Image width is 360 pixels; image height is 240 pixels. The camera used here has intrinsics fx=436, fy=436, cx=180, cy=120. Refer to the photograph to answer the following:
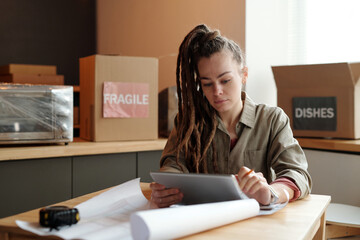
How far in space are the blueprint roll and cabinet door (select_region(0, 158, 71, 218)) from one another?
1.25 m

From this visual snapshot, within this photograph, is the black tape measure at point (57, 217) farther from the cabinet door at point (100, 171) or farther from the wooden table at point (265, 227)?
the cabinet door at point (100, 171)

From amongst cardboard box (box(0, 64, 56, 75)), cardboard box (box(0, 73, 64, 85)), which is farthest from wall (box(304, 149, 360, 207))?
cardboard box (box(0, 64, 56, 75))

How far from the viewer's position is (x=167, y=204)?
3.64ft

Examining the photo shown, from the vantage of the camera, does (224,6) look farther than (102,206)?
Yes

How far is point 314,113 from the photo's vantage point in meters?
2.34

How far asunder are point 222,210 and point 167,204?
0.22 metres

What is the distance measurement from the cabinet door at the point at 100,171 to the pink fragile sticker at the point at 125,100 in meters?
0.22

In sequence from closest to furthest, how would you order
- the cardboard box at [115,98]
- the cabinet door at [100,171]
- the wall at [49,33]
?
1. the cabinet door at [100,171]
2. the cardboard box at [115,98]
3. the wall at [49,33]

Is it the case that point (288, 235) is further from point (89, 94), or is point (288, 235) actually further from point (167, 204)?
point (89, 94)

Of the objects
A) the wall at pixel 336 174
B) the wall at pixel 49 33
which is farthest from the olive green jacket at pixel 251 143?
the wall at pixel 49 33

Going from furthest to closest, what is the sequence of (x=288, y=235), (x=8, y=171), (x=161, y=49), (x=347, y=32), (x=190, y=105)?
(x=161, y=49) → (x=347, y=32) → (x=8, y=171) → (x=190, y=105) → (x=288, y=235)

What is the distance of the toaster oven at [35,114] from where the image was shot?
6.46 feet

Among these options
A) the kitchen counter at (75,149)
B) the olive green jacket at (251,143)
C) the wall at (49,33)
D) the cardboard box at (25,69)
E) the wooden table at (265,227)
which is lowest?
the wooden table at (265,227)

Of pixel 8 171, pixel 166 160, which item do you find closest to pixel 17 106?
pixel 8 171
